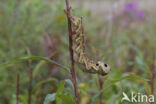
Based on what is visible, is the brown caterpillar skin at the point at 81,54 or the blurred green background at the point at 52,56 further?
the blurred green background at the point at 52,56

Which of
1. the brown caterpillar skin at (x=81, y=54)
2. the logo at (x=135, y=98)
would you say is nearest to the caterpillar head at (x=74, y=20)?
the brown caterpillar skin at (x=81, y=54)

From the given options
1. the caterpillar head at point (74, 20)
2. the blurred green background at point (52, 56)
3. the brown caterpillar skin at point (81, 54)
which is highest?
the caterpillar head at point (74, 20)

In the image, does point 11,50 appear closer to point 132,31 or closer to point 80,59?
point 80,59

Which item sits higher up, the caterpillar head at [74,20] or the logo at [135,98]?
the caterpillar head at [74,20]

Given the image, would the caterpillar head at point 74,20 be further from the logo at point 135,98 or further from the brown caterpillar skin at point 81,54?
the logo at point 135,98

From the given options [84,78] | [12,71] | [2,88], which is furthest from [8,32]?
[84,78]

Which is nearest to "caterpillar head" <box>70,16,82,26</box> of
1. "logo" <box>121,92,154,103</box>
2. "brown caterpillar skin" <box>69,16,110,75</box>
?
"brown caterpillar skin" <box>69,16,110,75</box>

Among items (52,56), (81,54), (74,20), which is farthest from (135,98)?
(52,56)

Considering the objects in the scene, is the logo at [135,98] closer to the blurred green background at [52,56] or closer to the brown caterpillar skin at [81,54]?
the blurred green background at [52,56]
